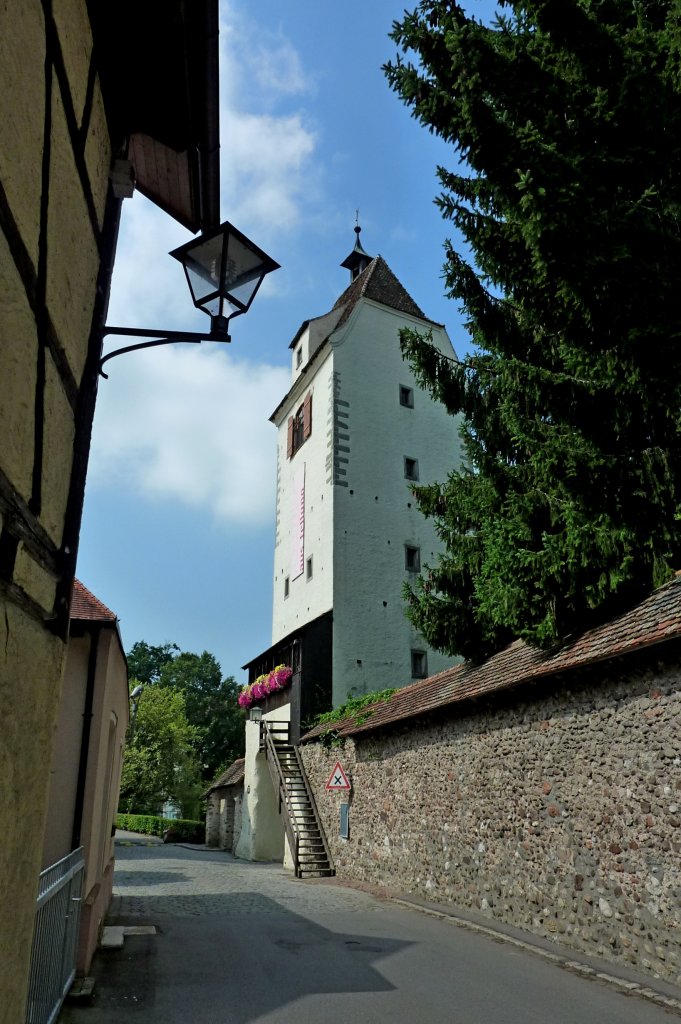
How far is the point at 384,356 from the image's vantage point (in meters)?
Result: 27.9

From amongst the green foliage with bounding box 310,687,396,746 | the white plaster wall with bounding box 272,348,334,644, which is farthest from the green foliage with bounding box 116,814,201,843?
the green foliage with bounding box 310,687,396,746

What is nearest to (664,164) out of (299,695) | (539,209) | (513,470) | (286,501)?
(539,209)

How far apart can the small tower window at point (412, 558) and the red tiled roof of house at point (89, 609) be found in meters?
17.7

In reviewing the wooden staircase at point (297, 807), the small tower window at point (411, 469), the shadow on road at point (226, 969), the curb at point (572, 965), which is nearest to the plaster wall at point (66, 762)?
the shadow on road at point (226, 969)

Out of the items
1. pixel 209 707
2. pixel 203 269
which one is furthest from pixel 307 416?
pixel 209 707

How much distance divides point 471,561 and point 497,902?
19.7ft

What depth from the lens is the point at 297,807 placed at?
68.6ft

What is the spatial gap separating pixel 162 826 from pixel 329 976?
39.7 metres

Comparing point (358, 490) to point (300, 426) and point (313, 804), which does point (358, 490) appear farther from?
point (313, 804)

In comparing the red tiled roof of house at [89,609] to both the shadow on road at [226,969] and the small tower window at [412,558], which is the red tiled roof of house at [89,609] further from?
the small tower window at [412,558]

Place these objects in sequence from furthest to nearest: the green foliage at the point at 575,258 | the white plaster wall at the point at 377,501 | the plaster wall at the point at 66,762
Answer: the white plaster wall at the point at 377,501 < the green foliage at the point at 575,258 < the plaster wall at the point at 66,762

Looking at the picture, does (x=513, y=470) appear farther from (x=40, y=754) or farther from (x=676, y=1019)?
(x=40, y=754)

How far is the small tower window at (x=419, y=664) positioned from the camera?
2467 centimetres

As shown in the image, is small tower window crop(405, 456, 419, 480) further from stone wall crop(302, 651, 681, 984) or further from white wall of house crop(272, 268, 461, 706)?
stone wall crop(302, 651, 681, 984)
